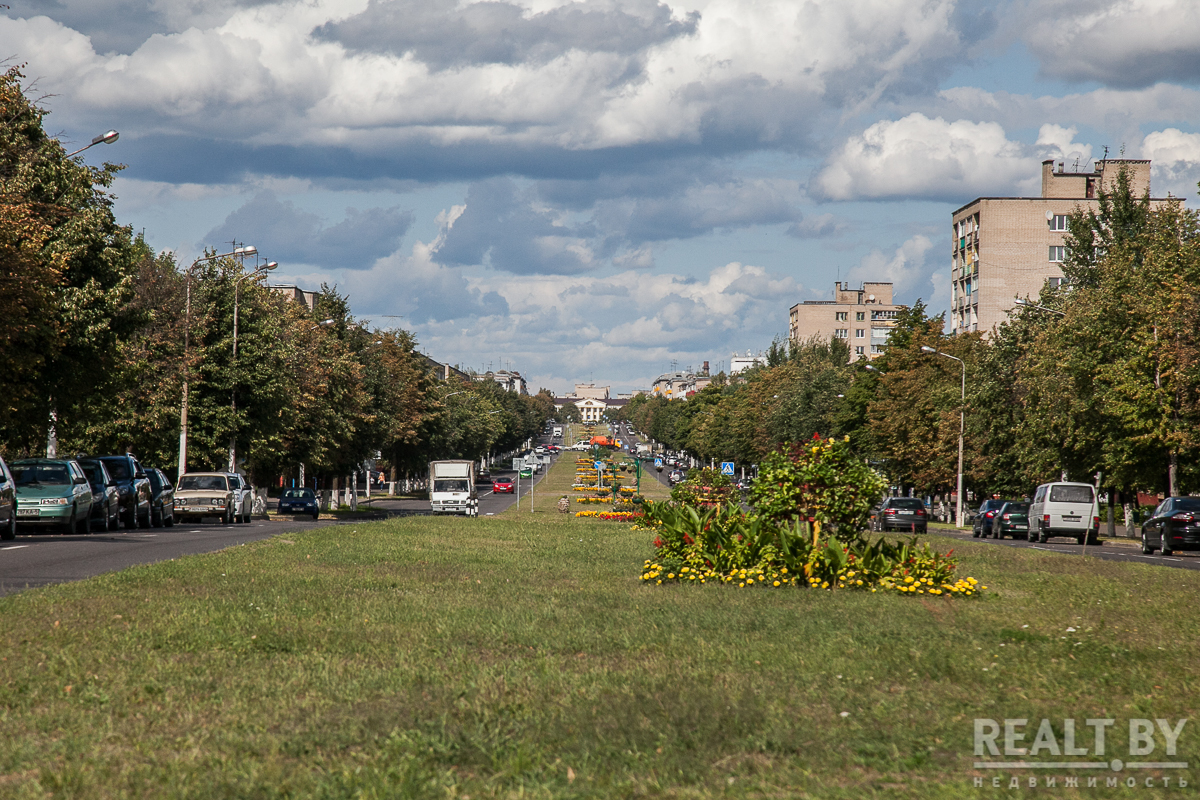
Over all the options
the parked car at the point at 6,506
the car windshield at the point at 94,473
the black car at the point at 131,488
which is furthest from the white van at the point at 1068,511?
the parked car at the point at 6,506

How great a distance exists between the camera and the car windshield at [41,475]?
27.5 metres

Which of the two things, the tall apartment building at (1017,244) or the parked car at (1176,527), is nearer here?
the parked car at (1176,527)

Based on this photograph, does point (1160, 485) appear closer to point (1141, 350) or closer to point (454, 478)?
point (1141, 350)

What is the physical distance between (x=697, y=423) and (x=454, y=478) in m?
95.5

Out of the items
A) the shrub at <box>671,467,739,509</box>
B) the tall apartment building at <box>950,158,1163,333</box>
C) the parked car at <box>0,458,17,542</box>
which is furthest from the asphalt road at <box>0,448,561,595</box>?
the tall apartment building at <box>950,158,1163,333</box>

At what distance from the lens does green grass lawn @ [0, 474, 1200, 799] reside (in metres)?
5.88

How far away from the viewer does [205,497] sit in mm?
39625

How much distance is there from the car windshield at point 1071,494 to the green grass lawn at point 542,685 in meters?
25.5

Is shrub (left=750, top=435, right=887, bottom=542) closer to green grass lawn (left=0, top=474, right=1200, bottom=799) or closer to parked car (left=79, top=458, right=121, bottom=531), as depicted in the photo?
green grass lawn (left=0, top=474, right=1200, bottom=799)

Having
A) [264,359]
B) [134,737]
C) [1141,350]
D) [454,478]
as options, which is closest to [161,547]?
[134,737]

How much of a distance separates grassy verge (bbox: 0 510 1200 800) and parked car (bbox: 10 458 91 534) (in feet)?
45.5

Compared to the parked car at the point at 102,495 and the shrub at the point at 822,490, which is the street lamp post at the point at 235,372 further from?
the shrub at the point at 822,490

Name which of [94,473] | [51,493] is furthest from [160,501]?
[51,493]

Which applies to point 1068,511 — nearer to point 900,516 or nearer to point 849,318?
point 900,516
